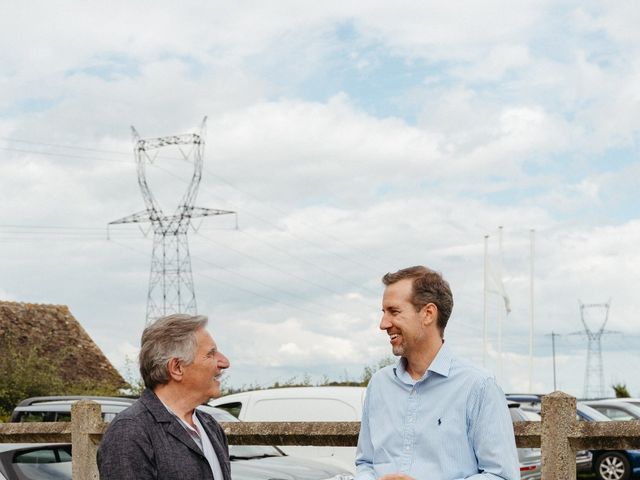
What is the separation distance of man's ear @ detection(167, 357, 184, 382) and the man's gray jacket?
0.12 meters

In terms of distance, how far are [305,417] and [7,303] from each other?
1357 inches

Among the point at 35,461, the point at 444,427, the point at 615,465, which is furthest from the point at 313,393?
the point at 615,465

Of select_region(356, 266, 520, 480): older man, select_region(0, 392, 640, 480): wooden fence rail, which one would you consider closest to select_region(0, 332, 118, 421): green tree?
select_region(0, 392, 640, 480): wooden fence rail

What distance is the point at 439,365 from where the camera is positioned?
465 cm

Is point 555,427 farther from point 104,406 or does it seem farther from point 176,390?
point 104,406

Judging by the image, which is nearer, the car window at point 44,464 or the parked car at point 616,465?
the car window at point 44,464

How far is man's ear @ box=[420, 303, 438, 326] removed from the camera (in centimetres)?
470

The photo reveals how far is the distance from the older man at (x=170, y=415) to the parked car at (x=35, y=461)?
332cm

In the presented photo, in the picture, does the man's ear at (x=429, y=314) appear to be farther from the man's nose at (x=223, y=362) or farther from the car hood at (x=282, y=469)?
the car hood at (x=282, y=469)

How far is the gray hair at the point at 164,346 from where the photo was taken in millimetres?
4617

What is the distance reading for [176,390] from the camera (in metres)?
4.66

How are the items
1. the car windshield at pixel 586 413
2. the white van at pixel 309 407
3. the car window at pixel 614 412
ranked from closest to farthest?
the white van at pixel 309 407
the car windshield at pixel 586 413
the car window at pixel 614 412

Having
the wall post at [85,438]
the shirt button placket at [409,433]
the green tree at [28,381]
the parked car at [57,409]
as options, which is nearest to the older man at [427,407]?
the shirt button placket at [409,433]

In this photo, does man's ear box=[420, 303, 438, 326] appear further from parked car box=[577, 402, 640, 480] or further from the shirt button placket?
parked car box=[577, 402, 640, 480]
